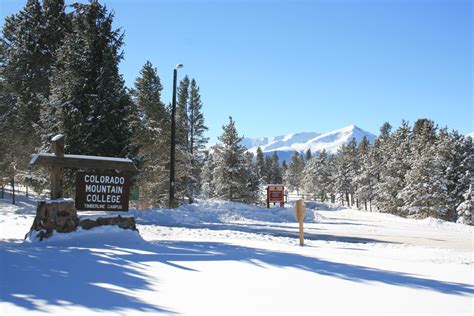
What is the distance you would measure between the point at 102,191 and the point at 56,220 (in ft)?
4.79

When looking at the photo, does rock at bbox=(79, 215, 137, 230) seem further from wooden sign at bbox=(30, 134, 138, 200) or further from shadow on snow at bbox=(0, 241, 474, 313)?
shadow on snow at bbox=(0, 241, 474, 313)

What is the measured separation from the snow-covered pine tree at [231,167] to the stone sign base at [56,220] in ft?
95.1

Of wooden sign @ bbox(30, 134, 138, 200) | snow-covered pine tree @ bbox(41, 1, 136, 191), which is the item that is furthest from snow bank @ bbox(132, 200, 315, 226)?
wooden sign @ bbox(30, 134, 138, 200)

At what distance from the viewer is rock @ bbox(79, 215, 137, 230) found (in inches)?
379

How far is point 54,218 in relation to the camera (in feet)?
29.9

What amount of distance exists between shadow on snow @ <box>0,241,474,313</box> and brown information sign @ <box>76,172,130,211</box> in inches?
65.3

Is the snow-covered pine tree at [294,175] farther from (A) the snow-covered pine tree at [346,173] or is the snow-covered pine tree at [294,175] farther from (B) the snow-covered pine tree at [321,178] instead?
(A) the snow-covered pine tree at [346,173]

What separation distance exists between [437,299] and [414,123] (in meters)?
54.5

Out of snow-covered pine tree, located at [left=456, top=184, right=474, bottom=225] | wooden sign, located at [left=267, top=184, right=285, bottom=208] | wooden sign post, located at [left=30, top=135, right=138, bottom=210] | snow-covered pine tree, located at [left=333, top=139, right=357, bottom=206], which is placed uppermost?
snow-covered pine tree, located at [left=333, top=139, right=357, bottom=206]

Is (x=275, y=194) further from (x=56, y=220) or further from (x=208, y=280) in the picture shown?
(x=208, y=280)

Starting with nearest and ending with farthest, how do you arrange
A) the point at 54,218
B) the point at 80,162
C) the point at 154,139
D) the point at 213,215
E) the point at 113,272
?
1. the point at 113,272
2. the point at 54,218
3. the point at 80,162
4. the point at 213,215
5. the point at 154,139

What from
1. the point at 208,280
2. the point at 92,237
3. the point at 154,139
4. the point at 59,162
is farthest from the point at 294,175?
the point at 208,280

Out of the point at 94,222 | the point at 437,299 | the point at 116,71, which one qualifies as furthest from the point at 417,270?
the point at 116,71

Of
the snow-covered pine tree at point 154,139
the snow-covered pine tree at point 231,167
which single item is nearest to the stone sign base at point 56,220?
the snow-covered pine tree at point 154,139
